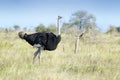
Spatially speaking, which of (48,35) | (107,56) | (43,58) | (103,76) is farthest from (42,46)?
(107,56)

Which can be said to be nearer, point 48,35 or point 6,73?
Result: point 6,73

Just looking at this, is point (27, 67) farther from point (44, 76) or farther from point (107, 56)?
point (107, 56)

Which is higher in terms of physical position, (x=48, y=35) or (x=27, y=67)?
(x=48, y=35)

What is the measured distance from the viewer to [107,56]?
37.9ft

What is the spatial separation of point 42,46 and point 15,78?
2.59 meters

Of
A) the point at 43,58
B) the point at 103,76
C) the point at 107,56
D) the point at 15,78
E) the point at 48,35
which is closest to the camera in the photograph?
the point at 15,78

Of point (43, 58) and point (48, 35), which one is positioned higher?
point (48, 35)

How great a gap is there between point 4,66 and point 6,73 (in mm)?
762

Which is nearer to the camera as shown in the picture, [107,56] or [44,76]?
[44,76]

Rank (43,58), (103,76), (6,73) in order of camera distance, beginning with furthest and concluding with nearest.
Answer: (43,58) < (103,76) < (6,73)

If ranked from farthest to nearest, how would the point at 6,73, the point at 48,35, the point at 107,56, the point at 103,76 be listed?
the point at 107,56
the point at 48,35
the point at 103,76
the point at 6,73

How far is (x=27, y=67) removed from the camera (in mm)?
8156

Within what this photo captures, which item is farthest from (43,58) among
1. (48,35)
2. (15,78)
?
(15,78)

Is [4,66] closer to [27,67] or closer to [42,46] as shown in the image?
[27,67]
